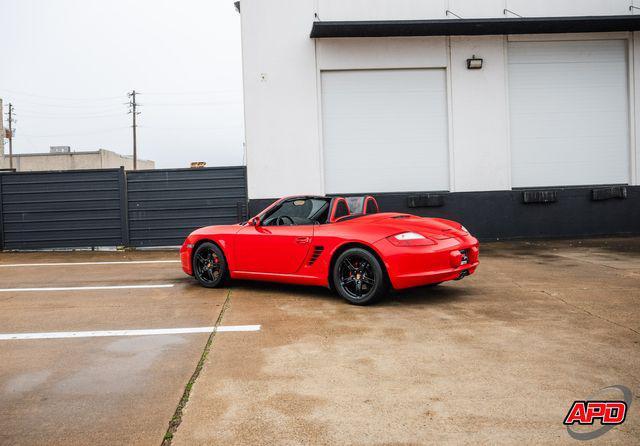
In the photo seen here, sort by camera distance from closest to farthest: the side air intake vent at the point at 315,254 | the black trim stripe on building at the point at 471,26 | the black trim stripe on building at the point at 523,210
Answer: the side air intake vent at the point at 315,254 < the black trim stripe on building at the point at 471,26 < the black trim stripe on building at the point at 523,210

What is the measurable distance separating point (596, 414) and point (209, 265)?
5376mm

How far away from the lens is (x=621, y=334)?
15.0 feet

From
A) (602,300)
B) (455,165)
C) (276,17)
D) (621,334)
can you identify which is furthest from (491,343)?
(276,17)

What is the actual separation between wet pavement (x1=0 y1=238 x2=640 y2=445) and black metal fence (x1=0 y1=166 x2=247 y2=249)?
6.41m

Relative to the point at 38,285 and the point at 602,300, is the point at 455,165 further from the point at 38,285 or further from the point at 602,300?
the point at 38,285

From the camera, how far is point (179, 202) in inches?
535

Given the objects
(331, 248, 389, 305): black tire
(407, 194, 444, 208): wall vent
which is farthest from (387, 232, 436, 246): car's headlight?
(407, 194, 444, 208): wall vent

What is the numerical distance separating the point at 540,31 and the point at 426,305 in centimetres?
1018

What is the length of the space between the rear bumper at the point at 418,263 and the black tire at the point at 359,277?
140 mm

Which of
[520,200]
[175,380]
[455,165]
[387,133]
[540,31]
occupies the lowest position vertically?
[175,380]

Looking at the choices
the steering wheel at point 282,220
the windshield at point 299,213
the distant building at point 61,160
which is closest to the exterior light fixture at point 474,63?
the windshield at point 299,213

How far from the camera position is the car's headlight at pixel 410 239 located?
578 cm

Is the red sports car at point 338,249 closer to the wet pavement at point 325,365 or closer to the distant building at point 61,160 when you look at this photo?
the wet pavement at point 325,365

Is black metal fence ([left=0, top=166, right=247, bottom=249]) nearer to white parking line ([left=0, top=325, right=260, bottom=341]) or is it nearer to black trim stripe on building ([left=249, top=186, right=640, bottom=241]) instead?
black trim stripe on building ([left=249, top=186, right=640, bottom=241])
